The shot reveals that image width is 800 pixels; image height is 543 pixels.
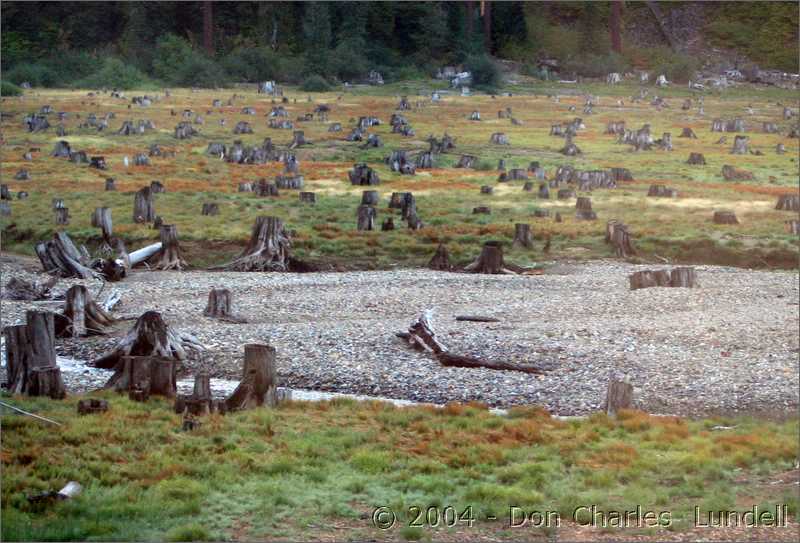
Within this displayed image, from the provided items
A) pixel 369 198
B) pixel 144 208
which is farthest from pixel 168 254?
pixel 369 198

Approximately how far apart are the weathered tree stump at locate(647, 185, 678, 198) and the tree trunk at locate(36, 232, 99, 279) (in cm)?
1484

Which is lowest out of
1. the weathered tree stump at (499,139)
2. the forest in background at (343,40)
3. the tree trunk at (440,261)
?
the tree trunk at (440,261)

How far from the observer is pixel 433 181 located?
34344 mm

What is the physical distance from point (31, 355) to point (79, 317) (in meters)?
3.52

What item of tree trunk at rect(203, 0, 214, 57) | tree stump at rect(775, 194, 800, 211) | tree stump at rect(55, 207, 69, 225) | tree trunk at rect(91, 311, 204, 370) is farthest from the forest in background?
tree trunk at rect(91, 311, 204, 370)

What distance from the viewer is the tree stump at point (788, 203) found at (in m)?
28.5

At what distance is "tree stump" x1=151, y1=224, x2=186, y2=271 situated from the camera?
23744 mm

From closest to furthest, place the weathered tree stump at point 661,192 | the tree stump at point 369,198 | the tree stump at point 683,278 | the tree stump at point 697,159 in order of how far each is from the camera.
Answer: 1. the tree stump at point 683,278
2. the tree stump at point 369,198
3. the weathered tree stump at point 661,192
4. the tree stump at point 697,159

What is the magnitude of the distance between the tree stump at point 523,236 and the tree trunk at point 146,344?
11.2 m

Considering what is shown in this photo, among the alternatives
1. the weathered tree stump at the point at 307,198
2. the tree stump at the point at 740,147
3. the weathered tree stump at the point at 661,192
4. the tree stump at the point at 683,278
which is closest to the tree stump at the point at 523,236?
the tree stump at the point at 683,278

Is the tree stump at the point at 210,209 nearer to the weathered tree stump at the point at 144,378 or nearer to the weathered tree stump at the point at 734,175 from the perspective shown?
the weathered tree stump at the point at 144,378

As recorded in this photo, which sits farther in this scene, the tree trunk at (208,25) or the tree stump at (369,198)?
the tree trunk at (208,25)

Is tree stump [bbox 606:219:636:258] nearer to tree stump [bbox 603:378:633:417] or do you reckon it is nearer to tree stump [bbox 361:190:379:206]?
tree stump [bbox 361:190:379:206]

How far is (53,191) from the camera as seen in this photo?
31.8m
